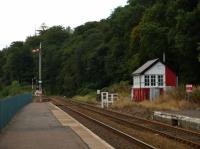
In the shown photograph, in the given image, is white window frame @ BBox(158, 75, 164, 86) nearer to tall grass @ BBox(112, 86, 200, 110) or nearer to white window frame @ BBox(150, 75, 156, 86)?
white window frame @ BBox(150, 75, 156, 86)

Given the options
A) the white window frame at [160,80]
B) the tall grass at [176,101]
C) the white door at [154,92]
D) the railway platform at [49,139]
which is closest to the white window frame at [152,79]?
the white window frame at [160,80]

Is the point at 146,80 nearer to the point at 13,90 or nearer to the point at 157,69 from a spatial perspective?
the point at 157,69

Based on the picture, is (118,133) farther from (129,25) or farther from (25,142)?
(129,25)

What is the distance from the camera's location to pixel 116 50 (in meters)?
100

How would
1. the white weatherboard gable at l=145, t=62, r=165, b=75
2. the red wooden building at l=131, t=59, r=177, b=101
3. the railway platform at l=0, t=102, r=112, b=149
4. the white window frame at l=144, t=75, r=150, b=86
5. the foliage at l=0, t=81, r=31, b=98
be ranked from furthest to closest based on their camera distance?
the foliage at l=0, t=81, r=31, b=98, the white weatherboard gable at l=145, t=62, r=165, b=75, the white window frame at l=144, t=75, r=150, b=86, the red wooden building at l=131, t=59, r=177, b=101, the railway platform at l=0, t=102, r=112, b=149

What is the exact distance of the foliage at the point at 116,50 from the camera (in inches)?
2356

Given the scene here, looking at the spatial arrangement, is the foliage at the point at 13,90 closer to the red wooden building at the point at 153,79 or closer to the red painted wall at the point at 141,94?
the red painted wall at the point at 141,94

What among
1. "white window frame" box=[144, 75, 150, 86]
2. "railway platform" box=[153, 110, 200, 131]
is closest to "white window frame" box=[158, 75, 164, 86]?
"white window frame" box=[144, 75, 150, 86]

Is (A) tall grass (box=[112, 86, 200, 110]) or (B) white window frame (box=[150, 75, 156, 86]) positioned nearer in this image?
(A) tall grass (box=[112, 86, 200, 110])

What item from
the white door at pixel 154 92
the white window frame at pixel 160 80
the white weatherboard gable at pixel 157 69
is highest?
the white weatherboard gable at pixel 157 69

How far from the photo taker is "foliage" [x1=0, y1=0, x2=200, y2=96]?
2356 inches

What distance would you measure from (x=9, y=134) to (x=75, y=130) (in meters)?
3.23

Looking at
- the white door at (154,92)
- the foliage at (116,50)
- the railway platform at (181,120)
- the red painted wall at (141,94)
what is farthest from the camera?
the foliage at (116,50)

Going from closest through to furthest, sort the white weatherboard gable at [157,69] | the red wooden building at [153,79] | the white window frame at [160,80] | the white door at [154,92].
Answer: the white door at [154,92], the red wooden building at [153,79], the white weatherboard gable at [157,69], the white window frame at [160,80]
